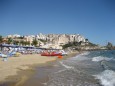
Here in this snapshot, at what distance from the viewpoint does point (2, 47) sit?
2207 inches

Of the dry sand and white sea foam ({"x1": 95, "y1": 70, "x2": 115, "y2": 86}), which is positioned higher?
the dry sand

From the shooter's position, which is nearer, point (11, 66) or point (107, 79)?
point (107, 79)

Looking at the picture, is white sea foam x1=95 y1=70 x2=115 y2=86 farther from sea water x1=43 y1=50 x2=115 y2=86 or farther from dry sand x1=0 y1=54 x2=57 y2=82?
dry sand x1=0 y1=54 x2=57 y2=82

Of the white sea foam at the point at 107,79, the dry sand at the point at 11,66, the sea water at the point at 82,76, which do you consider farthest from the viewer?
the dry sand at the point at 11,66

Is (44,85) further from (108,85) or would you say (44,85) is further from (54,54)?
(54,54)

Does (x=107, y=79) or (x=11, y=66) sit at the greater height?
(x=11, y=66)

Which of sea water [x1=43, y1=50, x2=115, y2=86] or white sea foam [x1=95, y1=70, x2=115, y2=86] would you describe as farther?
sea water [x1=43, y1=50, x2=115, y2=86]

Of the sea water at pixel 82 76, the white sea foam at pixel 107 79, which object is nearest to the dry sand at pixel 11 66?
the sea water at pixel 82 76

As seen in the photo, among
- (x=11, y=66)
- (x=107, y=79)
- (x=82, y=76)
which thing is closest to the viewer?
(x=107, y=79)

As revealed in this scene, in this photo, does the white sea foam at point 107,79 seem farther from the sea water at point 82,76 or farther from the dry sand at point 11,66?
the dry sand at point 11,66

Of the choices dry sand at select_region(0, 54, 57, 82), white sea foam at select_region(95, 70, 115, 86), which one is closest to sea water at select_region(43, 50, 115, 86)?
white sea foam at select_region(95, 70, 115, 86)

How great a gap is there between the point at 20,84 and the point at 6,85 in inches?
33.7

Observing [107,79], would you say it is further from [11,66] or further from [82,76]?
[11,66]

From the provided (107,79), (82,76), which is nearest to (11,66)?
A: (82,76)
